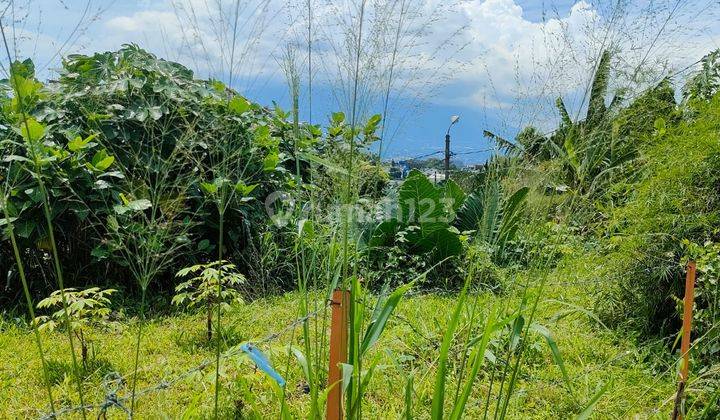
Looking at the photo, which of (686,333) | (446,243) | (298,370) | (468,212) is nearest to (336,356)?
(686,333)

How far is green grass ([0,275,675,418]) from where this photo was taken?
2.50m

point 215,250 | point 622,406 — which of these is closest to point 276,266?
point 215,250

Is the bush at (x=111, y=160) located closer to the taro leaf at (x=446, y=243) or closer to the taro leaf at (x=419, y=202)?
the taro leaf at (x=419, y=202)

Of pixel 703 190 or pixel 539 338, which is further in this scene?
pixel 539 338

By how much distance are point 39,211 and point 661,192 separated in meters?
4.06

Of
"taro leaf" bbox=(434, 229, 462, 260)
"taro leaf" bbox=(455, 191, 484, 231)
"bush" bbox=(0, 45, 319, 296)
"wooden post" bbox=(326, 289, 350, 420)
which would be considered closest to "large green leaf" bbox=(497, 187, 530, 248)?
"wooden post" bbox=(326, 289, 350, 420)

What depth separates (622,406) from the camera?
2.62 m

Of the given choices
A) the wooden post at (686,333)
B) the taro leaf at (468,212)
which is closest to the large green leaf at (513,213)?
the wooden post at (686,333)

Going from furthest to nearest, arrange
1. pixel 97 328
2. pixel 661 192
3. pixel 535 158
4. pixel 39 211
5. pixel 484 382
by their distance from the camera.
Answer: pixel 39 211 < pixel 97 328 < pixel 661 192 < pixel 484 382 < pixel 535 158

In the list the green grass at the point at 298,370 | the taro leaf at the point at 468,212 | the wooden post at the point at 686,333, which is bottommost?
the green grass at the point at 298,370

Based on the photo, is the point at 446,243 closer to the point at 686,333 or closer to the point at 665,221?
the point at 665,221

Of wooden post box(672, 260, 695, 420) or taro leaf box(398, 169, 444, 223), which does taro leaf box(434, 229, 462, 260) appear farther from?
wooden post box(672, 260, 695, 420)

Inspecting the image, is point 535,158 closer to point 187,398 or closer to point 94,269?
point 187,398

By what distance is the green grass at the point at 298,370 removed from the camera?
2500mm
